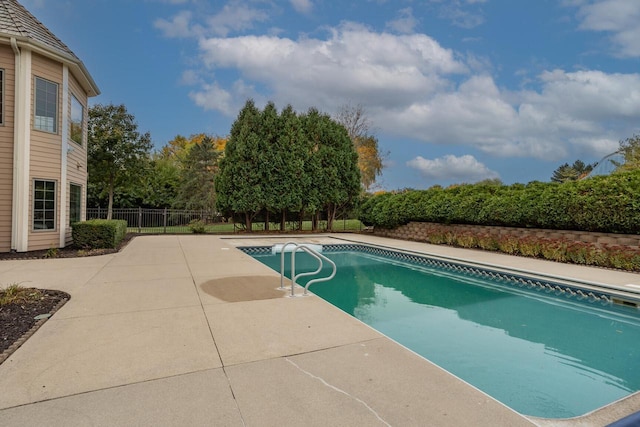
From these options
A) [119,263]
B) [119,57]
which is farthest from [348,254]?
[119,57]

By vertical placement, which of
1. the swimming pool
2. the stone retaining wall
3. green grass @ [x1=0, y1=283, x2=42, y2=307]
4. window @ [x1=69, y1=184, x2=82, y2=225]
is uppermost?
window @ [x1=69, y1=184, x2=82, y2=225]

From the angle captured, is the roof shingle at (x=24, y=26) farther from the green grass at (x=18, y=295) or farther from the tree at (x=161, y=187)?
the tree at (x=161, y=187)

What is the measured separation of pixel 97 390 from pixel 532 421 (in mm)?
2886

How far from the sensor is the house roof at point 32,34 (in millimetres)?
8727

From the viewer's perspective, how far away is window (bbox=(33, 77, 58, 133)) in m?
9.34

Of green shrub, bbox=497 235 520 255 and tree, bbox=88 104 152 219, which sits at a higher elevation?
tree, bbox=88 104 152 219

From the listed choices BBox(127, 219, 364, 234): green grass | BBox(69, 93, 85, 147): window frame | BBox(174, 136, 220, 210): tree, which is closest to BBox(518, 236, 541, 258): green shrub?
BBox(127, 219, 364, 234): green grass

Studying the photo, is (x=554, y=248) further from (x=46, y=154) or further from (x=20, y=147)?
(x=20, y=147)

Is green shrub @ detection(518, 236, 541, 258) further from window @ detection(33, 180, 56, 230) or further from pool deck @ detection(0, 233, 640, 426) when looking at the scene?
window @ detection(33, 180, 56, 230)

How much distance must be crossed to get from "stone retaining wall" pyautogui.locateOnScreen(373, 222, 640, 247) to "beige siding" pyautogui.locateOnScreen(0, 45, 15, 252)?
13.5 m

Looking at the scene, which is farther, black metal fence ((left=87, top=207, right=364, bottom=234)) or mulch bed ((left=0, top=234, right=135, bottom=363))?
black metal fence ((left=87, top=207, right=364, bottom=234))

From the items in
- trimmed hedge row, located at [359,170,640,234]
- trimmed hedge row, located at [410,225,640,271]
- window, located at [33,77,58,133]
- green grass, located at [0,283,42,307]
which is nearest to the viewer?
green grass, located at [0,283,42,307]

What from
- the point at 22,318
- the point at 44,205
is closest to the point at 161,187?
the point at 44,205

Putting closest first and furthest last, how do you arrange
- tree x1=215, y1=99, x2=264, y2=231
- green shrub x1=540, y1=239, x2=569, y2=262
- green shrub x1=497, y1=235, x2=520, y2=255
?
green shrub x1=540, y1=239, x2=569, y2=262, green shrub x1=497, y1=235, x2=520, y2=255, tree x1=215, y1=99, x2=264, y2=231
